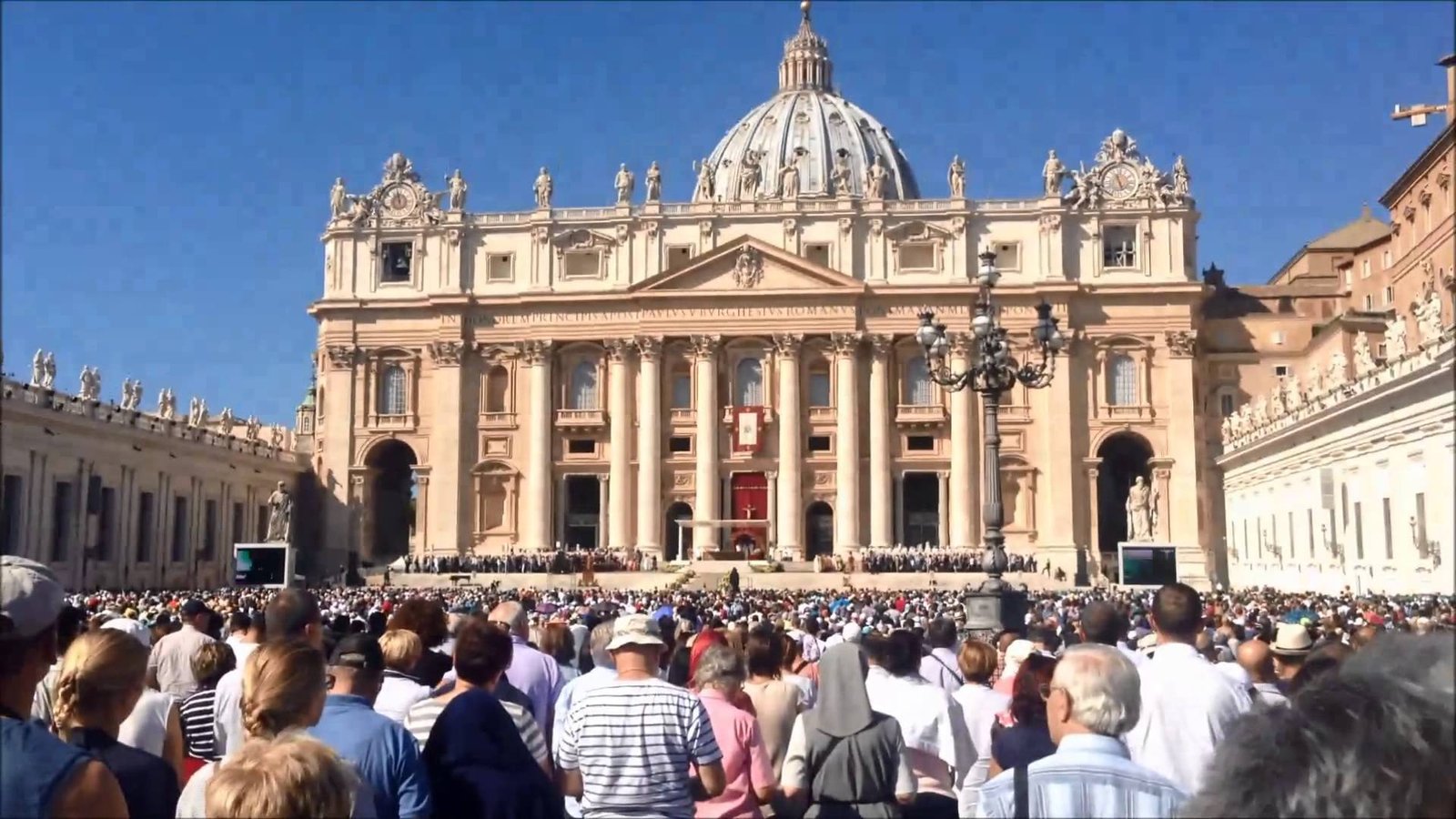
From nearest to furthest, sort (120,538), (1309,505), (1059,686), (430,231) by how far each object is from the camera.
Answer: (1059,686) < (1309,505) < (120,538) < (430,231)

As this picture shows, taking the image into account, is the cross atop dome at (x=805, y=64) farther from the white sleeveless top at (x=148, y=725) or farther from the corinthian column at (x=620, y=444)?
the white sleeveless top at (x=148, y=725)

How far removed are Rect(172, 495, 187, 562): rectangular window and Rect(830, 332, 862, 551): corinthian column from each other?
2789 centimetres

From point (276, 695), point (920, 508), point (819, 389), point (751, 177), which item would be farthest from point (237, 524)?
point (276, 695)

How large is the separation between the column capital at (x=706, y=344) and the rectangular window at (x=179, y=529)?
23661 millimetres

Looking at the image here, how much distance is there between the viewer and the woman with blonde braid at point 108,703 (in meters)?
4.66

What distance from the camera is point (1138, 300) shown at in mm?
62719

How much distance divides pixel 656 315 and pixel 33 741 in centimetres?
6014

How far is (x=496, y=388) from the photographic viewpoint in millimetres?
66312

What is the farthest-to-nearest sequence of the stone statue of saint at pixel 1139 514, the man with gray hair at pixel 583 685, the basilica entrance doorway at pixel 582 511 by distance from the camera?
1. the basilica entrance doorway at pixel 582 511
2. the stone statue of saint at pixel 1139 514
3. the man with gray hair at pixel 583 685

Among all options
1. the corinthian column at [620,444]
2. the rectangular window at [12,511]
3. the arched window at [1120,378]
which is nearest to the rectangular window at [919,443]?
the arched window at [1120,378]

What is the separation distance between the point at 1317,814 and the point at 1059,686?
2.52m

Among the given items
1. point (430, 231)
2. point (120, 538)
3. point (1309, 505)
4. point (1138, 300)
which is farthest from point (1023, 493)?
point (120, 538)

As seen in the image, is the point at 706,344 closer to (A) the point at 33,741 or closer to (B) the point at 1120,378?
(B) the point at 1120,378

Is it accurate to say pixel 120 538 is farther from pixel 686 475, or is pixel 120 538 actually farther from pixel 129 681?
pixel 129 681
